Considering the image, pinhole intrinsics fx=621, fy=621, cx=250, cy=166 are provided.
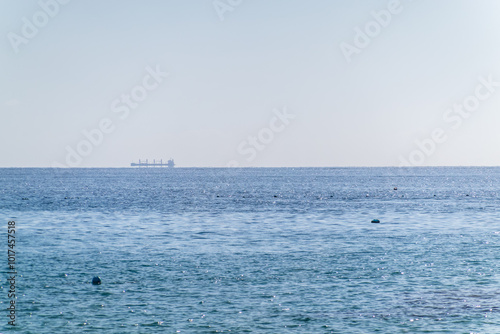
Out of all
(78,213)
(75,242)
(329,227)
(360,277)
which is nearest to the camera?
(360,277)

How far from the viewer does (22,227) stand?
65562mm

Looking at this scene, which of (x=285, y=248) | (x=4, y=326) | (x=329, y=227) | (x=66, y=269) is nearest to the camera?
(x=4, y=326)

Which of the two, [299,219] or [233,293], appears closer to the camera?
[233,293]

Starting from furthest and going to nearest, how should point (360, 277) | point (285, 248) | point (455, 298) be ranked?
point (285, 248) < point (360, 277) < point (455, 298)

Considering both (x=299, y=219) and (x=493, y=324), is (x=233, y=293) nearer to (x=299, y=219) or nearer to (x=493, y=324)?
(x=493, y=324)

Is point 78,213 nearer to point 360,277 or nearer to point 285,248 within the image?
point 285,248

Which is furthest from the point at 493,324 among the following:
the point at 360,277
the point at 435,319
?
the point at 360,277

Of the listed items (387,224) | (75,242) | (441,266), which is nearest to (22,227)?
(75,242)

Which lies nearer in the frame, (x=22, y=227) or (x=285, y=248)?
(x=285, y=248)

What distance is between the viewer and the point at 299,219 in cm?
7412

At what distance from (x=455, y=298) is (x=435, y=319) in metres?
4.03

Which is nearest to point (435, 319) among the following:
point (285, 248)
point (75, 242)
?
point (285, 248)

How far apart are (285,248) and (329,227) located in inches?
704

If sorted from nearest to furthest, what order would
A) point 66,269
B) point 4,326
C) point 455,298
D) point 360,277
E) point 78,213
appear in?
point 4,326
point 455,298
point 360,277
point 66,269
point 78,213
